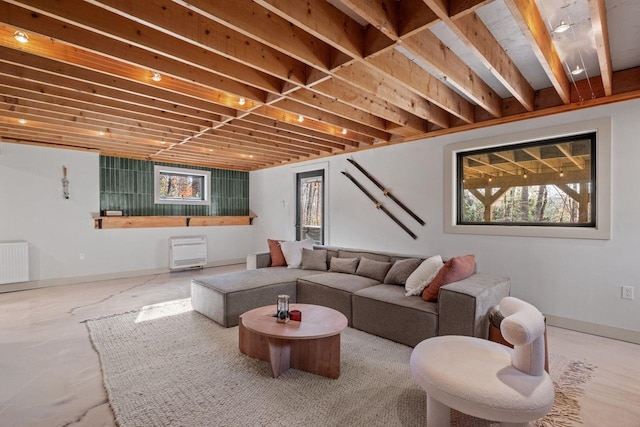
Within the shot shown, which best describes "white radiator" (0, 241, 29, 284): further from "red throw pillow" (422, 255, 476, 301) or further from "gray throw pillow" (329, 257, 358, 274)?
"red throw pillow" (422, 255, 476, 301)

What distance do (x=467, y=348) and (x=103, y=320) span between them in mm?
3712

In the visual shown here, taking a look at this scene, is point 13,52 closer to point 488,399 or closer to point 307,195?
point 488,399

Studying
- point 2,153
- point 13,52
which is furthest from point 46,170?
point 13,52

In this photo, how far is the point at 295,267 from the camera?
4.50 metres

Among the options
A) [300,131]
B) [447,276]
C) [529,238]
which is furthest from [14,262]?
[529,238]

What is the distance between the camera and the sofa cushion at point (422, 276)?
3035mm

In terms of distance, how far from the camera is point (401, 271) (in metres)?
3.45

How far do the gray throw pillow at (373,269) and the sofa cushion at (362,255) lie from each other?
0.09m

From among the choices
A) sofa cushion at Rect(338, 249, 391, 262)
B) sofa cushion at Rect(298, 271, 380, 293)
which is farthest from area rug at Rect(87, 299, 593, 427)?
sofa cushion at Rect(338, 249, 391, 262)

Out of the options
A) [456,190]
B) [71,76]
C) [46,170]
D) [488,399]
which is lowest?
[488,399]

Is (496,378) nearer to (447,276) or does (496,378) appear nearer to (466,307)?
(466,307)

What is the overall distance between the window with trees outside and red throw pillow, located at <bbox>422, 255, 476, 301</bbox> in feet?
4.25

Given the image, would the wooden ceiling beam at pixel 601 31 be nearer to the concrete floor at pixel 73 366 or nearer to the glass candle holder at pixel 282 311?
the concrete floor at pixel 73 366

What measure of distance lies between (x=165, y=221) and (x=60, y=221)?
1.66 m
